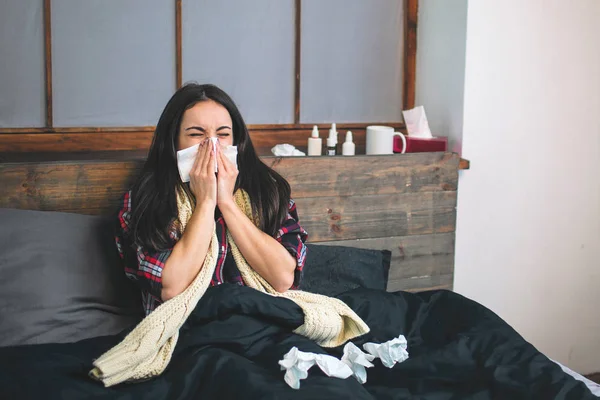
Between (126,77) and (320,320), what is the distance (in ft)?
3.43

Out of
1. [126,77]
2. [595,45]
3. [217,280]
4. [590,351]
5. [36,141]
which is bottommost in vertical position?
[590,351]

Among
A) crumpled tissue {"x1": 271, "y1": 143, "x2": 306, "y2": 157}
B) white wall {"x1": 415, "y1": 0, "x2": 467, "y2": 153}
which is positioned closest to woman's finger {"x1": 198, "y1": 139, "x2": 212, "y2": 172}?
crumpled tissue {"x1": 271, "y1": 143, "x2": 306, "y2": 157}

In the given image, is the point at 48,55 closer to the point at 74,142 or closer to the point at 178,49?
the point at 74,142

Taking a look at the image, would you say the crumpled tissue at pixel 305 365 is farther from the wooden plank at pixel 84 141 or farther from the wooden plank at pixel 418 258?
the wooden plank at pixel 84 141

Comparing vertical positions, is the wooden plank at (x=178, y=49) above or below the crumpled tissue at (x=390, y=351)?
above

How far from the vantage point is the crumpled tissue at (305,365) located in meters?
1.44

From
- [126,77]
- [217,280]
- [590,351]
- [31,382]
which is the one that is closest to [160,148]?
[217,280]

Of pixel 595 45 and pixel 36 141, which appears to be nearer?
pixel 36 141

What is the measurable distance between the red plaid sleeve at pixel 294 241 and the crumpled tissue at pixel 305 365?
0.40 meters

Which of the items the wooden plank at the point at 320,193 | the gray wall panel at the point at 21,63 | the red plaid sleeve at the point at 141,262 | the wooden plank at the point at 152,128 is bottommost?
the red plaid sleeve at the point at 141,262

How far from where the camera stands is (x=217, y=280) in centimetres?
183

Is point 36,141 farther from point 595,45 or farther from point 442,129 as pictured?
point 595,45

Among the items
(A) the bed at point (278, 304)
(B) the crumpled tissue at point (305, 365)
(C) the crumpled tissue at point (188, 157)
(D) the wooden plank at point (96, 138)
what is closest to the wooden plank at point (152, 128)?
(D) the wooden plank at point (96, 138)

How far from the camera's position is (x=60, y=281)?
1.78 m
